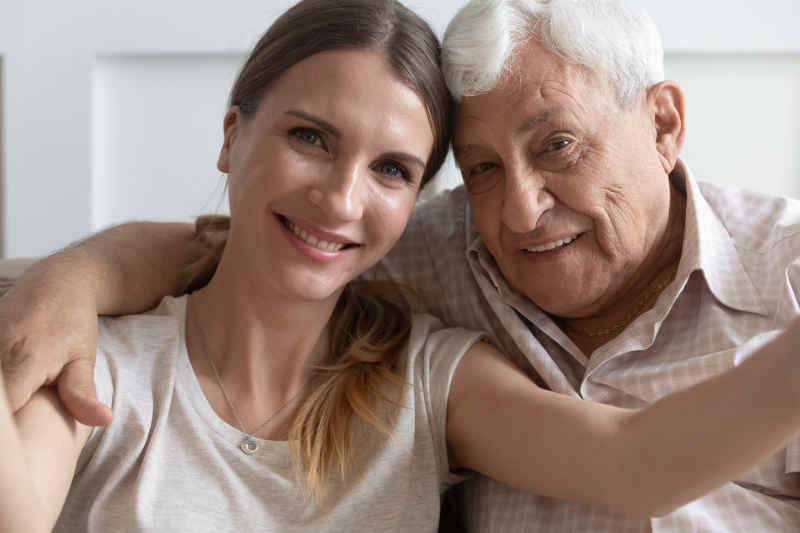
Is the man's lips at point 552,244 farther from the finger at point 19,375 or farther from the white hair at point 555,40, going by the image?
the finger at point 19,375

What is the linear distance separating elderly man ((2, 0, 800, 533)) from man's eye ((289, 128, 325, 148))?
0.87 feet

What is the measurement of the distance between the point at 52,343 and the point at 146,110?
1785 millimetres

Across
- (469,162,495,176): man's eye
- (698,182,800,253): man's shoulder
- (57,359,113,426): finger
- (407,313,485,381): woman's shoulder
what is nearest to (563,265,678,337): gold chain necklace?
(698,182,800,253): man's shoulder

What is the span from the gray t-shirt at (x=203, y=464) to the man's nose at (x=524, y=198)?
23cm

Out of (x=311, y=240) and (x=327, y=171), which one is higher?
(x=327, y=171)

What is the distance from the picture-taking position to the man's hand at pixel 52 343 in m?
1.15

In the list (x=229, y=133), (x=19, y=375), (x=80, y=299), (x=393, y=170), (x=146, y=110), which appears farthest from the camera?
(x=146, y=110)

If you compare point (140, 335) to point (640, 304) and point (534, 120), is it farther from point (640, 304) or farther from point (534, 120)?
point (640, 304)

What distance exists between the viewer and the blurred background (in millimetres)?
2662

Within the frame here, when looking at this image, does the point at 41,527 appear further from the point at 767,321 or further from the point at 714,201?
the point at 714,201

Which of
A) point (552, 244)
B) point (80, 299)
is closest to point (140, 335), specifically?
point (80, 299)

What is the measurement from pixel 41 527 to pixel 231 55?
2072 millimetres

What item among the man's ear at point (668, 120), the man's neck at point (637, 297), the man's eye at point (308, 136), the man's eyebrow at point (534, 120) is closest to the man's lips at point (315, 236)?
the man's eye at point (308, 136)

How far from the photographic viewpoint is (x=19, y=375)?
1144 millimetres
